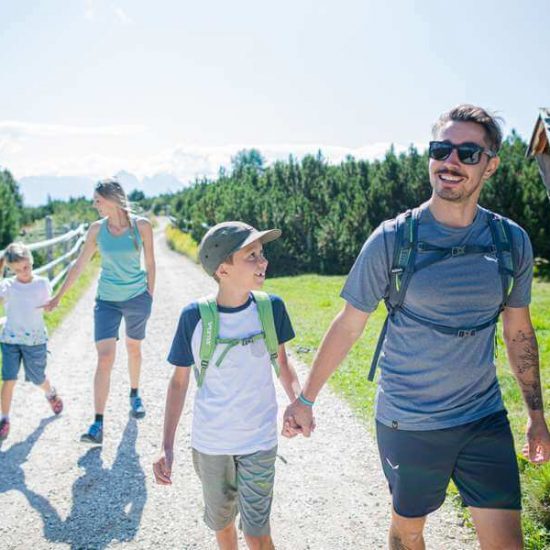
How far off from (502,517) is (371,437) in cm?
257

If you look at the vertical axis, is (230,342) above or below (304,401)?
above

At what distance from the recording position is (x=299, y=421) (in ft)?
8.30

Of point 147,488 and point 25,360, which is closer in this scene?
point 147,488

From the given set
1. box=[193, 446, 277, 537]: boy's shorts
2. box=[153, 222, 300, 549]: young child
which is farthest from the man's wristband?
box=[193, 446, 277, 537]: boy's shorts

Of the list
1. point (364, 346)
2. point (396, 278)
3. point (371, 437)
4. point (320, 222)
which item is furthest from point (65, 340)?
point (320, 222)

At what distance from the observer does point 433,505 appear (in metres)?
2.36

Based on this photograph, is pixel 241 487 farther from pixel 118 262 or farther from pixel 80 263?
pixel 80 263

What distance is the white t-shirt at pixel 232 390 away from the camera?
8.36ft

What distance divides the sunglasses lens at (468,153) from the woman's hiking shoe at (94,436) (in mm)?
3529

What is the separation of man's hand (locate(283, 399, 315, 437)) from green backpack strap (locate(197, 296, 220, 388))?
427 millimetres

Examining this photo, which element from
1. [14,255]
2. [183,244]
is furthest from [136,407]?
[183,244]

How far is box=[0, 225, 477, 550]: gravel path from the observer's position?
3373 millimetres

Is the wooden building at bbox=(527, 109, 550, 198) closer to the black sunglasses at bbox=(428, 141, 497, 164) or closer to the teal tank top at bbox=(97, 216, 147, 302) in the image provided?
the black sunglasses at bbox=(428, 141, 497, 164)

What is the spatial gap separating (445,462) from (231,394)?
3.08 feet
